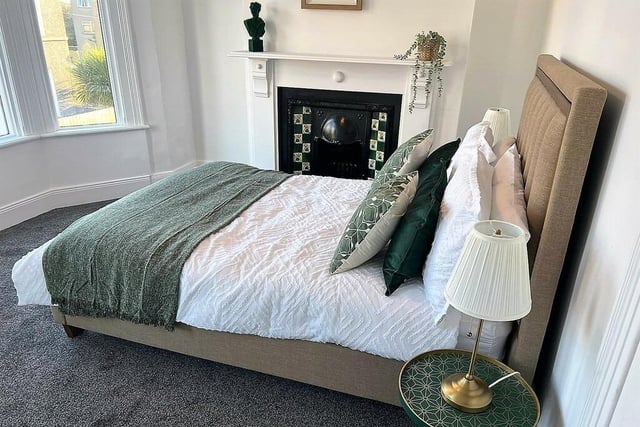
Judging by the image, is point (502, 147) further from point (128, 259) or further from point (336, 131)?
point (336, 131)

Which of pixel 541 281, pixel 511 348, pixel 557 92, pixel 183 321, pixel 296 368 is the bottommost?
pixel 296 368

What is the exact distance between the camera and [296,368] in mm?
1844

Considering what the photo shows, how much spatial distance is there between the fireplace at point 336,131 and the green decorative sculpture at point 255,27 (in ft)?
1.39

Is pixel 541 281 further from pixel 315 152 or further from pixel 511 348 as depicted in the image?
pixel 315 152

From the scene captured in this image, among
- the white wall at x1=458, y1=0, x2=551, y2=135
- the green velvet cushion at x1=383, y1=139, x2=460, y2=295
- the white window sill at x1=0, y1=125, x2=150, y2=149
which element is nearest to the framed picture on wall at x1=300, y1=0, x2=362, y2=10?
the white wall at x1=458, y1=0, x2=551, y2=135

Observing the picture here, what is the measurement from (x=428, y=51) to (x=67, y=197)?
3.28 m

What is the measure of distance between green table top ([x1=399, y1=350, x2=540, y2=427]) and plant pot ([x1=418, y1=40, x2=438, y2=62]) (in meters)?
2.60

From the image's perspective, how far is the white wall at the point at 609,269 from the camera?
954 millimetres

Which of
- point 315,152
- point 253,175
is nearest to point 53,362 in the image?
point 253,175

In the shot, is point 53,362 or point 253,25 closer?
point 53,362

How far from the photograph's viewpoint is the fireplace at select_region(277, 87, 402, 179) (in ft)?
12.9

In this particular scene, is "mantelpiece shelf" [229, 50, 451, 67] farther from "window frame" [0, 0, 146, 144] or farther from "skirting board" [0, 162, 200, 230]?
"skirting board" [0, 162, 200, 230]

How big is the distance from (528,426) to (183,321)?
1.31 meters

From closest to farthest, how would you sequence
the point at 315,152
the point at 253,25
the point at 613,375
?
the point at 613,375 < the point at 253,25 < the point at 315,152
